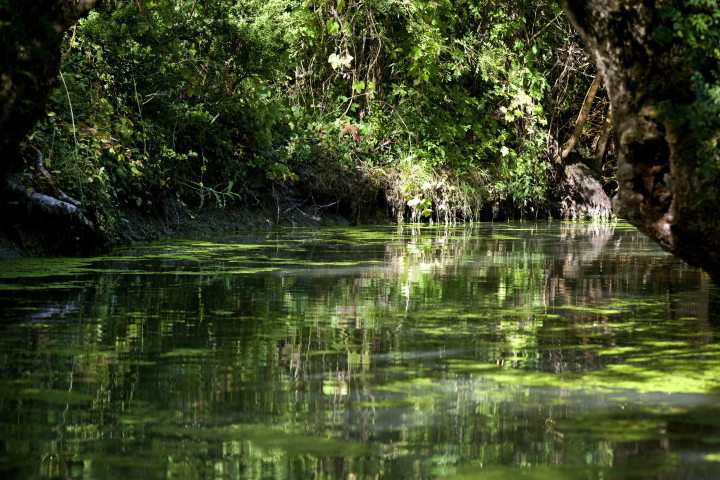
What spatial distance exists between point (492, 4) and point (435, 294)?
38.3 feet

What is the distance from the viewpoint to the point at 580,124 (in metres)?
17.5

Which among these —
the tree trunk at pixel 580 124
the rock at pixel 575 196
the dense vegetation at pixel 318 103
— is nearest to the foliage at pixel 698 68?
the dense vegetation at pixel 318 103

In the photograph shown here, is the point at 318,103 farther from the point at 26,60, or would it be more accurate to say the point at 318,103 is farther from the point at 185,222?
the point at 26,60

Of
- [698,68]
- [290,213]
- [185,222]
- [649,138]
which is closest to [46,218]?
[185,222]

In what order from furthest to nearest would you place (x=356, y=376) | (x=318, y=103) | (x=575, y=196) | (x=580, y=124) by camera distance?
(x=575, y=196), (x=580, y=124), (x=318, y=103), (x=356, y=376)

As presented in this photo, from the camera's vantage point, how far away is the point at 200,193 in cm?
1141

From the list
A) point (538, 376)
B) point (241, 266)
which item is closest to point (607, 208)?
A: point (241, 266)

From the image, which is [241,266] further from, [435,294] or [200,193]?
[200,193]

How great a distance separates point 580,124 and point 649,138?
45.3 ft

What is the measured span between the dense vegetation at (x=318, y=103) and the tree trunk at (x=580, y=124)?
0.35 meters

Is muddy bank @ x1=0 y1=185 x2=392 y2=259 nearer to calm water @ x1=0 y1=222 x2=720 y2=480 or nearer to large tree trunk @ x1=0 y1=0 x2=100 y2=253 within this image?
calm water @ x1=0 y1=222 x2=720 y2=480

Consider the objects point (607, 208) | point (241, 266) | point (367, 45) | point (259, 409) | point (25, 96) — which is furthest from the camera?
point (607, 208)

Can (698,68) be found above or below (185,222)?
above

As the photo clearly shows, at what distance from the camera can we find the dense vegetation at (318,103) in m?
8.84
